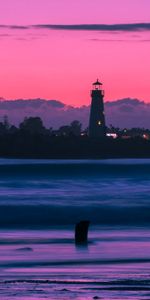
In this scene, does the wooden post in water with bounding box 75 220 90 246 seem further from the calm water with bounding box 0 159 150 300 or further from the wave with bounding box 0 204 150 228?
the wave with bounding box 0 204 150 228

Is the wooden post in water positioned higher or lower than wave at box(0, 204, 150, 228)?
lower

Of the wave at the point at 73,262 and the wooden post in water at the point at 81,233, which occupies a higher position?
the wooden post in water at the point at 81,233

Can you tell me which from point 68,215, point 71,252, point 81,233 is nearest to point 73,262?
point 71,252

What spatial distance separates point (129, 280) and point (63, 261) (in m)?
5.51

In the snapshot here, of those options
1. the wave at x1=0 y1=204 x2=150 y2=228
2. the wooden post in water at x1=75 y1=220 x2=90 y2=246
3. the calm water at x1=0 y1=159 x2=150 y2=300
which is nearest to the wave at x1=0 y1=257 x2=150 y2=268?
the calm water at x1=0 y1=159 x2=150 y2=300

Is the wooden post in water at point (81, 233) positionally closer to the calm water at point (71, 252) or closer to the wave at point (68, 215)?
the calm water at point (71, 252)

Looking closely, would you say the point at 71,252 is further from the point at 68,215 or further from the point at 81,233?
the point at 68,215

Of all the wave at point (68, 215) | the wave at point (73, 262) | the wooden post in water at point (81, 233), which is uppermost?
the wave at point (68, 215)

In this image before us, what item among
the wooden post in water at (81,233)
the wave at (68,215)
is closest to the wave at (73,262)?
the wooden post in water at (81,233)

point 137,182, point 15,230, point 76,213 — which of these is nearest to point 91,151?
point 137,182

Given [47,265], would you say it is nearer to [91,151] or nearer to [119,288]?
[119,288]

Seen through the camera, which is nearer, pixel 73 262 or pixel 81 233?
pixel 73 262

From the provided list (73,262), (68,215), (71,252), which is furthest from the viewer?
(68,215)

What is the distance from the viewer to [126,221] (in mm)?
48188
